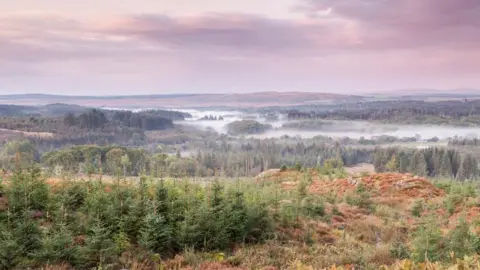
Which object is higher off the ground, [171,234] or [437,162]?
[171,234]

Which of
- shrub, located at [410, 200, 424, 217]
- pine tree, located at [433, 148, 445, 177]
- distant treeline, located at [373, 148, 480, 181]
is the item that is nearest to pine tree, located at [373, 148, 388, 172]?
distant treeline, located at [373, 148, 480, 181]

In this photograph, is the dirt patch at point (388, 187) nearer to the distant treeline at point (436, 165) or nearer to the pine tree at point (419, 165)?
the pine tree at point (419, 165)

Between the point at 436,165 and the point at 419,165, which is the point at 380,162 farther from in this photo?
the point at 419,165

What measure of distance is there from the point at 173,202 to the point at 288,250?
4.15 metres

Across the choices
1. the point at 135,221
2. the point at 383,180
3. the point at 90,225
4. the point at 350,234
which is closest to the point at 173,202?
the point at 135,221

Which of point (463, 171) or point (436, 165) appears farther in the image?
point (436, 165)

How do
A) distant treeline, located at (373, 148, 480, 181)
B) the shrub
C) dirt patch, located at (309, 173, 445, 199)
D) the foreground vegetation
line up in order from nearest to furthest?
the foreground vegetation → the shrub → dirt patch, located at (309, 173, 445, 199) → distant treeline, located at (373, 148, 480, 181)

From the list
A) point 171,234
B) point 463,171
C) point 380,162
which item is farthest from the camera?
point 380,162

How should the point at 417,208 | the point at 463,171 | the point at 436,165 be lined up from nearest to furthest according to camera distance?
the point at 417,208, the point at 463,171, the point at 436,165

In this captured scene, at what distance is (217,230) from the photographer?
12.1 m

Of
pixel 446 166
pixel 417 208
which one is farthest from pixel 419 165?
pixel 417 208

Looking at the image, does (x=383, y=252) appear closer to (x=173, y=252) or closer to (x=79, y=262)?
(x=173, y=252)

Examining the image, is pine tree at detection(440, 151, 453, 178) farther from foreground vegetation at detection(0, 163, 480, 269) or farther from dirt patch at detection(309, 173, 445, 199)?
foreground vegetation at detection(0, 163, 480, 269)

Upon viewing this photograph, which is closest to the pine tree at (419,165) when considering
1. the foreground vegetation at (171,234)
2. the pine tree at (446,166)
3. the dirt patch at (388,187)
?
the pine tree at (446,166)
